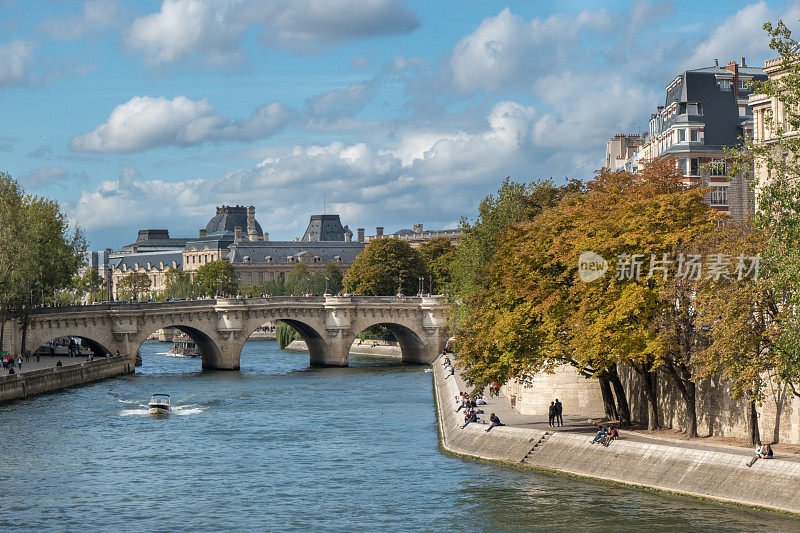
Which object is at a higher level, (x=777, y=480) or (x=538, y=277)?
(x=538, y=277)

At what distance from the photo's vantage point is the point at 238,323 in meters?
112

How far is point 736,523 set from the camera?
128ft

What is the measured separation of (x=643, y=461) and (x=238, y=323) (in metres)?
71.0

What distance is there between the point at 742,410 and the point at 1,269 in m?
59.9

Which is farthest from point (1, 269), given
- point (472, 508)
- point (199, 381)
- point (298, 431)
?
point (472, 508)

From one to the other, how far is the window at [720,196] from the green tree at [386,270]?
69.6 meters

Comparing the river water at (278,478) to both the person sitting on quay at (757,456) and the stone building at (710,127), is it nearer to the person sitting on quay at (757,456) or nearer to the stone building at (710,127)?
the person sitting on quay at (757,456)

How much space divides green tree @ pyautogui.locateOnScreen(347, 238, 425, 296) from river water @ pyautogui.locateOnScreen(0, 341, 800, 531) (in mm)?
60255

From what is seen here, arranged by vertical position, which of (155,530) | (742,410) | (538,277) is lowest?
(155,530)

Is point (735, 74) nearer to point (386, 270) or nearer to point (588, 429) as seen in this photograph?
point (588, 429)

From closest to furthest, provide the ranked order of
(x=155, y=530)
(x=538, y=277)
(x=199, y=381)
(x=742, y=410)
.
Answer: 1. (x=155, y=530)
2. (x=742, y=410)
3. (x=538, y=277)
4. (x=199, y=381)

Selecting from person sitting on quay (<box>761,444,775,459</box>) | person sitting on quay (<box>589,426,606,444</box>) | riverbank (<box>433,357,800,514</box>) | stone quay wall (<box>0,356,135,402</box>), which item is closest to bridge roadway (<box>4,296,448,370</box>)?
stone quay wall (<box>0,356,135,402</box>)

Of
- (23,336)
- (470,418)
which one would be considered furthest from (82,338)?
(470,418)

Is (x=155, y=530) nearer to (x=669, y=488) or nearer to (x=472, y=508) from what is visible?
(x=472, y=508)
